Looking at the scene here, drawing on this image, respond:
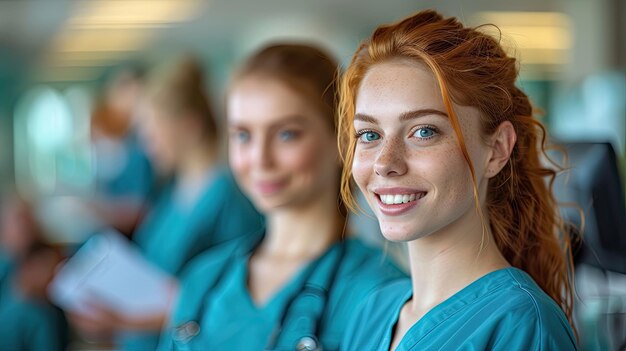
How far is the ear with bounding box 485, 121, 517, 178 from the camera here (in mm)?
1193

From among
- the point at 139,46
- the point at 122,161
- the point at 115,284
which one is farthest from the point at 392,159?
the point at 139,46

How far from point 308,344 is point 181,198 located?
4.41 feet

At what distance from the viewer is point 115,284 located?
221 cm

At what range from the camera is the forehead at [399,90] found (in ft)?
3.75

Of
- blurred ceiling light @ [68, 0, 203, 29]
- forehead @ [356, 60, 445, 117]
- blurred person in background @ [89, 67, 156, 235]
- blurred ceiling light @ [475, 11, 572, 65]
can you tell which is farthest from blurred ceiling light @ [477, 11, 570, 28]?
forehead @ [356, 60, 445, 117]

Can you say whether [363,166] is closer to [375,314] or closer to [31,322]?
[375,314]

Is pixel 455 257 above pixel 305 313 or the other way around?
above

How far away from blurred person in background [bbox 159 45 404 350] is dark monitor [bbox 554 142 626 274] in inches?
13.9

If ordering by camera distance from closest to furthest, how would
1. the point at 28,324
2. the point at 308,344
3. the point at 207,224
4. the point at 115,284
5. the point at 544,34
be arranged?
the point at 308,344 → the point at 115,284 → the point at 207,224 → the point at 28,324 → the point at 544,34

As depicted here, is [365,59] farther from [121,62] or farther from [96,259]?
[121,62]

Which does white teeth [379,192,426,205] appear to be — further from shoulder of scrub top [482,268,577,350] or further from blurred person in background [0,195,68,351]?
blurred person in background [0,195,68,351]

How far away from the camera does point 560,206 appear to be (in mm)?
1471

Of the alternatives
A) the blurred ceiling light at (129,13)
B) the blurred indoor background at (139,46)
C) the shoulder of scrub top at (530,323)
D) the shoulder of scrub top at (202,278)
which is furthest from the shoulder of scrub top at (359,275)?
the blurred ceiling light at (129,13)

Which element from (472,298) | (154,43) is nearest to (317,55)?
(472,298)
